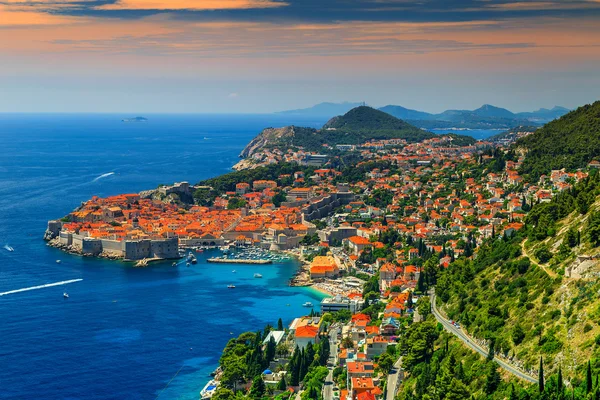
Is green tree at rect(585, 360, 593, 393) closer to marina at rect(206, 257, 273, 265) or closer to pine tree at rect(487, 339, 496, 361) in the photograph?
pine tree at rect(487, 339, 496, 361)

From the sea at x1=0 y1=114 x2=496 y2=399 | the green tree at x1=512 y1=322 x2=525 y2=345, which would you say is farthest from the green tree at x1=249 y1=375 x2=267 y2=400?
the green tree at x1=512 y1=322 x2=525 y2=345

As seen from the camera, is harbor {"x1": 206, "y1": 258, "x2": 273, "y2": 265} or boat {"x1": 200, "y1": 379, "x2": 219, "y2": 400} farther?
harbor {"x1": 206, "y1": 258, "x2": 273, "y2": 265}

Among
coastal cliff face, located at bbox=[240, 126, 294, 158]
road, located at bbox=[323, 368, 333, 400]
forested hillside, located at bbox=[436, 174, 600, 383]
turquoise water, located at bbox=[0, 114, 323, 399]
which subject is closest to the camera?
forested hillside, located at bbox=[436, 174, 600, 383]

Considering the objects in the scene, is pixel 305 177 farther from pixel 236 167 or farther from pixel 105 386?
pixel 105 386

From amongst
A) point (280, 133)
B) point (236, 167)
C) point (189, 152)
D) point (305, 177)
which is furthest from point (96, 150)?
point (305, 177)

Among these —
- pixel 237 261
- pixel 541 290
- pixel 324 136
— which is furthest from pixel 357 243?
pixel 324 136

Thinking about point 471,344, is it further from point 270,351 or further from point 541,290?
point 270,351
